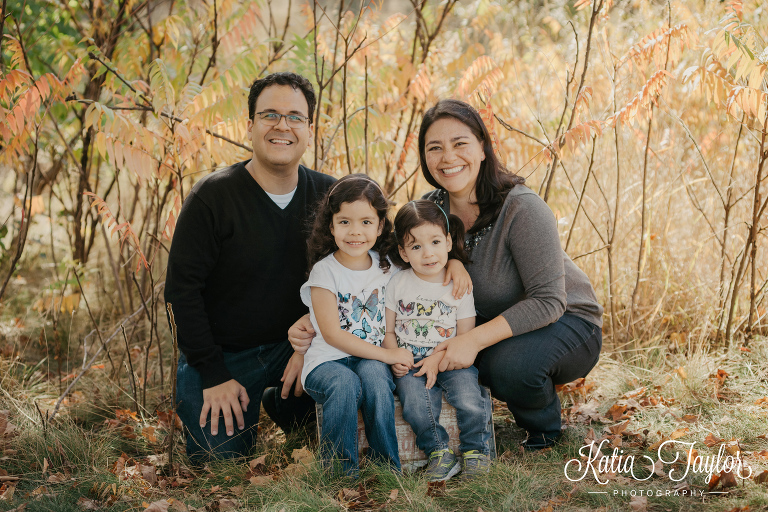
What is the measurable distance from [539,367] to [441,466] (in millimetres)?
727

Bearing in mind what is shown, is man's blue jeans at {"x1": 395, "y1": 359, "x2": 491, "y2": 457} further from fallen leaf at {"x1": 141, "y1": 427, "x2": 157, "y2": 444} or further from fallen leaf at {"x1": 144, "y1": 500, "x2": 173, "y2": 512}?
fallen leaf at {"x1": 141, "y1": 427, "x2": 157, "y2": 444}

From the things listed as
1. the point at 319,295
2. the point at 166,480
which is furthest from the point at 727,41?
the point at 166,480

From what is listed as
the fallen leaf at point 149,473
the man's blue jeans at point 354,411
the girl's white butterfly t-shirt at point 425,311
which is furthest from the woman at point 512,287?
the fallen leaf at point 149,473

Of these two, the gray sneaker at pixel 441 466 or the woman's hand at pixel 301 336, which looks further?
the woman's hand at pixel 301 336

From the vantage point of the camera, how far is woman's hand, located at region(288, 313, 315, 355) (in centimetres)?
325

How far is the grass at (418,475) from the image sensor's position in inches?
108

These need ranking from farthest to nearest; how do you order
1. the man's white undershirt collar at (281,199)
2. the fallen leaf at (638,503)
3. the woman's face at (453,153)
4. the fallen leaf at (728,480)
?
the man's white undershirt collar at (281,199), the woman's face at (453,153), the fallen leaf at (728,480), the fallen leaf at (638,503)

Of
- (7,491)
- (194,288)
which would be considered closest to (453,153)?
(194,288)

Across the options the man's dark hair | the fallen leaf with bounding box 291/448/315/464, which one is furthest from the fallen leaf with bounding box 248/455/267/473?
the man's dark hair

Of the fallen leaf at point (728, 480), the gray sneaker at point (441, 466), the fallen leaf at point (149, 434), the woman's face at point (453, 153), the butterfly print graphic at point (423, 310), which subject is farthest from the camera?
the fallen leaf at point (149, 434)

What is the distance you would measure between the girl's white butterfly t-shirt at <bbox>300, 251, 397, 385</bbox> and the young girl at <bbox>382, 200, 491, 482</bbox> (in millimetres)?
76

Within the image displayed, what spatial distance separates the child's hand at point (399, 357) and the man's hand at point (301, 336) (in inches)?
17.2

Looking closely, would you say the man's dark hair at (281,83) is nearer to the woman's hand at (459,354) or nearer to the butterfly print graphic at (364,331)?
the butterfly print graphic at (364,331)

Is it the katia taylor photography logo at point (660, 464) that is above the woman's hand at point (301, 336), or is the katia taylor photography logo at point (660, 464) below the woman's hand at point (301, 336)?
below
